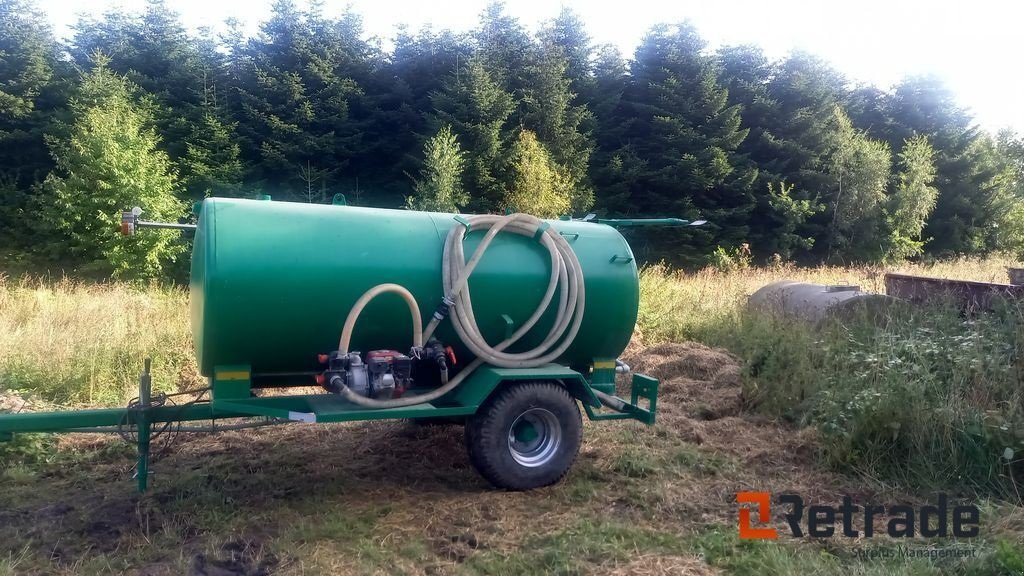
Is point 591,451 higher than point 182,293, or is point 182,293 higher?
point 182,293

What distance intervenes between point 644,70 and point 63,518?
29202 mm

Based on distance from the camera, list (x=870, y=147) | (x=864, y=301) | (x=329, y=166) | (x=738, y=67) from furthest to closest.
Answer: (x=738, y=67) < (x=870, y=147) < (x=329, y=166) < (x=864, y=301)

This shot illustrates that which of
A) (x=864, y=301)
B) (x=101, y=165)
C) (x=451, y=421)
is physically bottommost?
(x=451, y=421)

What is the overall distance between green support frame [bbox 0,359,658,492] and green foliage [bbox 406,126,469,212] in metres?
16.9

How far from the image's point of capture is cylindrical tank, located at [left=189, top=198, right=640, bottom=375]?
386cm

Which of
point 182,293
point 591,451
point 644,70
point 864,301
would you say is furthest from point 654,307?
point 644,70

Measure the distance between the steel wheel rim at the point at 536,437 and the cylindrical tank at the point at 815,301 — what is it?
476 centimetres

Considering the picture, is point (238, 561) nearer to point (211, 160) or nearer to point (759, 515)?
point (759, 515)

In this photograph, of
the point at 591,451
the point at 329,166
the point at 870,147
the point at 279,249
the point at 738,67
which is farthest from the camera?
the point at 738,67

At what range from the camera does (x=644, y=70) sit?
97.2ft

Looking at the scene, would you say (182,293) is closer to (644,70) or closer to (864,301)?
(864,301)

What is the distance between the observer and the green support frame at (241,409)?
3.86 metres

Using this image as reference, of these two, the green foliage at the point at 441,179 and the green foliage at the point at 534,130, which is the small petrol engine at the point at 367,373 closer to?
the green foliage at the point at 441,179

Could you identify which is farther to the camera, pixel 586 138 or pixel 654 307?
pixel 586 138
